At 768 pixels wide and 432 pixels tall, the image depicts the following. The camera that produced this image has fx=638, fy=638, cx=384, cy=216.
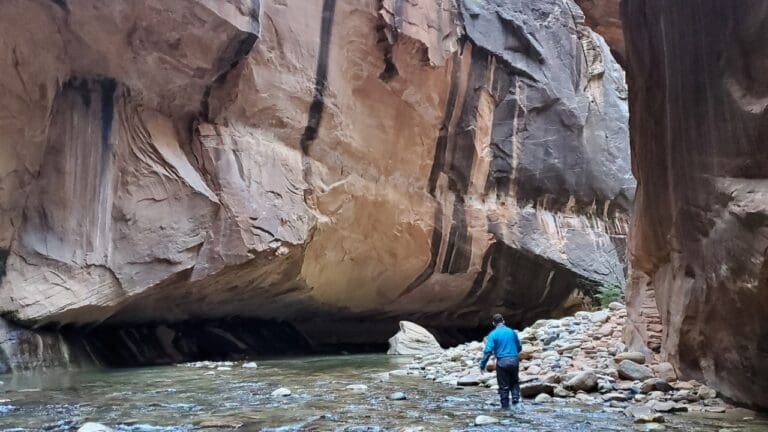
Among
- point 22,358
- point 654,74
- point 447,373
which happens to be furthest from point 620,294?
point 22,358

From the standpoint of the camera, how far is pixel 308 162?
587 inches

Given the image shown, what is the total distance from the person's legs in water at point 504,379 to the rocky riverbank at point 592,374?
0.53 metres

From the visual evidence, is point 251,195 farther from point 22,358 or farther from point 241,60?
point 22,358

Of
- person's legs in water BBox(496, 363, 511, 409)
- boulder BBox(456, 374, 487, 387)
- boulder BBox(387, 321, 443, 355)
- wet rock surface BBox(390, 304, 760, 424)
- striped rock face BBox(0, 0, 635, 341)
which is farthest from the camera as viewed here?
boulder BBox(387, 321, 443, 355)

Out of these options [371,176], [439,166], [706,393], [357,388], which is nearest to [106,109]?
[371,176]

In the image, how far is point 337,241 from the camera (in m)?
15.9

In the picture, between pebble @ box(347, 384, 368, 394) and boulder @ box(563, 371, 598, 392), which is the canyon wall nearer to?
boulder @ box(563, 371, 598, 392)

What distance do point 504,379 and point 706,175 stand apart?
8.06 ft

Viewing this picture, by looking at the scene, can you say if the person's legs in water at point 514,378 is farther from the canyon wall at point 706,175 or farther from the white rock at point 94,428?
the white rock at point 94,428

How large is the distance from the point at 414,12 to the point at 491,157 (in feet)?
16.4

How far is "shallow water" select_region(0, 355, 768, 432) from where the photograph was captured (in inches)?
192

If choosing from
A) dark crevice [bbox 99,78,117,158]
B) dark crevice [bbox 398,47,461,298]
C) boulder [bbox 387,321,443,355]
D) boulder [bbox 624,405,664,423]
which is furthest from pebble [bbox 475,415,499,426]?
dark crevice [bbox 398,47,461,298]

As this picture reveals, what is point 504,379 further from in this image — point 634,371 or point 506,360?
point 634,371

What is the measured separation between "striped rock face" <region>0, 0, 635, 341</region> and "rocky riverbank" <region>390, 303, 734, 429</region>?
18.0ft
